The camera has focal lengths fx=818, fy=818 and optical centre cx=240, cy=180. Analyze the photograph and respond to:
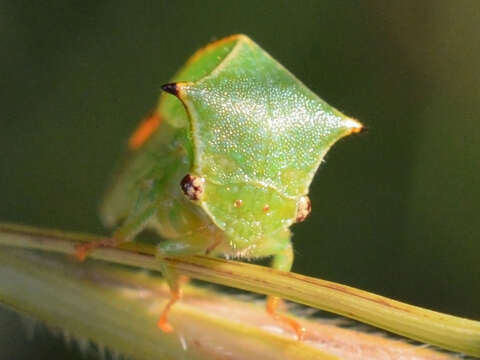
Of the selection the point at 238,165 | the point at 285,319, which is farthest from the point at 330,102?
the point at 285,319

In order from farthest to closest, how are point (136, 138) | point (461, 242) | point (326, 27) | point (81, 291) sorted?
point (326, 27)
point (461, 242)
point (136, 138)
point (81, 291)

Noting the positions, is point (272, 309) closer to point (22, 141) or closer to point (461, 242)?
point (461, 242)

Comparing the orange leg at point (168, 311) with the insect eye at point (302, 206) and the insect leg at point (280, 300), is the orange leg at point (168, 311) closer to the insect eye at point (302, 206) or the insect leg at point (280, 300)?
the insect leg at point (280, 300)

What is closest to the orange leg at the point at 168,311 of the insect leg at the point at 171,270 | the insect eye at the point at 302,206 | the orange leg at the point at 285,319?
the insect leg at the point at 171,270

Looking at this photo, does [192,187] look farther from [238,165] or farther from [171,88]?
[171,88]

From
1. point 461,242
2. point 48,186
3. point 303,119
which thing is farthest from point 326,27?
point 303,119

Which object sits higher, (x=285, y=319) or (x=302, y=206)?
(x=302, y=206)

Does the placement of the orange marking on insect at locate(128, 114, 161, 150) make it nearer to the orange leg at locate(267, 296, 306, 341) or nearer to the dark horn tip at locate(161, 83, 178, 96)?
the dark horn tip at locate(161, 83, 178, 96)
